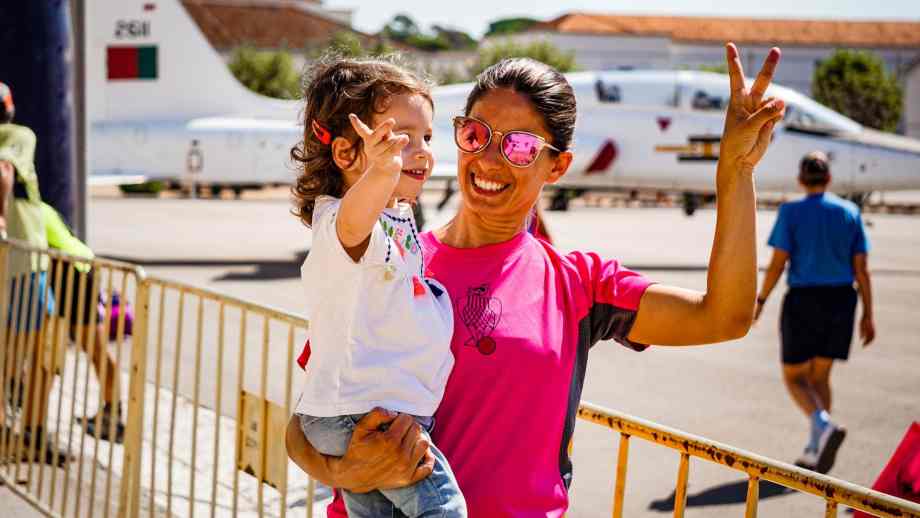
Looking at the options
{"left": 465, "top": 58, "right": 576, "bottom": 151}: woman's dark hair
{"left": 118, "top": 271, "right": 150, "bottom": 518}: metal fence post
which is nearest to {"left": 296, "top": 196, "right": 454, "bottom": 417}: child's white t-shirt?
{"left": 465, "top": 58, "right": 576, "bottom": 151}: woman's dark hair

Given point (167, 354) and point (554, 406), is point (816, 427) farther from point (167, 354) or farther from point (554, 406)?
point (167, 354)

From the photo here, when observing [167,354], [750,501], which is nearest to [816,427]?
[750,501]

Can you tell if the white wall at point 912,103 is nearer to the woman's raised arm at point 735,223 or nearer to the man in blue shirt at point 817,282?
the man in blue shirt at point 817,282

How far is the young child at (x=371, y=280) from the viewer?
1825 millimetres

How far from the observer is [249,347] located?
8.92 meters

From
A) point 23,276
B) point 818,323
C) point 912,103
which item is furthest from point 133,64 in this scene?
→ point 912,103

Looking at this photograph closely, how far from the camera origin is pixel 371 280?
1855mm

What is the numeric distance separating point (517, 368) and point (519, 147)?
0.50 metres

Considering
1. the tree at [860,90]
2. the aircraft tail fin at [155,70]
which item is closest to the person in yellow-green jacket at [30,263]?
the aircraft tail fin at [155,70]

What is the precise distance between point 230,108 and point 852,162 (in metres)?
11.1

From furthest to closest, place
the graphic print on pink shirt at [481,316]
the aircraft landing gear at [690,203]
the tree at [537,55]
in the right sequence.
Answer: the tree at [537,55]
the aircraft landing gear at [690,203]
the graphic print on pink shirt at [481,316]

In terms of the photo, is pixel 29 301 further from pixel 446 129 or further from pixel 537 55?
pixel 537 55

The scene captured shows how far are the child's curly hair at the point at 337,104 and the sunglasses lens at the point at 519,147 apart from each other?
193 millimetres

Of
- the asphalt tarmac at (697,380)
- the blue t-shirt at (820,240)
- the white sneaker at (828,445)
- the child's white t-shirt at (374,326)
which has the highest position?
the child's white t-shirt at (374,326)
